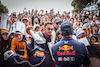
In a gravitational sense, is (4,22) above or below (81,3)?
below

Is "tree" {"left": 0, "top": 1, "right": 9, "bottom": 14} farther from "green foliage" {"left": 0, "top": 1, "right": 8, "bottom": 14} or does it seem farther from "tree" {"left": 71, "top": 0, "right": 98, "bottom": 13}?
"tree" {"left": 71, "top": 0, "right": 98, "bottom": 13}

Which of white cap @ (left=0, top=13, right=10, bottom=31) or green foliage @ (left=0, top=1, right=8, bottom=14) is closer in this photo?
white cap @ (left=0, top=13, right=10, bottom=31)

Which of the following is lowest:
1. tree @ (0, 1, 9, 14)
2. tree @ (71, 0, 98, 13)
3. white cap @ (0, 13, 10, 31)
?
white cap @ (0, 13, 10, 31)

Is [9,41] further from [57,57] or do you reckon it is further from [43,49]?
[57,57]

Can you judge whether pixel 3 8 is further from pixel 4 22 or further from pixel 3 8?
pixel 4 22

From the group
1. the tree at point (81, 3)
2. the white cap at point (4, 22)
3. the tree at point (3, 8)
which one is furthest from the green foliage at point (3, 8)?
the tree at point (81, 3)

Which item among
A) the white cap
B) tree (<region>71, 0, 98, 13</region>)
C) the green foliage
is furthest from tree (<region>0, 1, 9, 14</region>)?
tree (<region>71, 0, 98, 13</region>)

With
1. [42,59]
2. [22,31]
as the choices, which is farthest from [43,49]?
[22,31]

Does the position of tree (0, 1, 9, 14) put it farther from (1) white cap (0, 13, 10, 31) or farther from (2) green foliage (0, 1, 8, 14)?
(1) white cap (0, 13, 10, 31)

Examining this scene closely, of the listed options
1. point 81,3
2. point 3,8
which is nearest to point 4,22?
point 3,8

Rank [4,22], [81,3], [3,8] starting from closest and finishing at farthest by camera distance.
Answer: [4,22]
[81,3]
[3,8]

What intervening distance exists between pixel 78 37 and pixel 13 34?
1842 mm

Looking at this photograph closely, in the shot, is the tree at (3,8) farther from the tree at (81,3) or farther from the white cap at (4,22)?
the tree at (81,3)

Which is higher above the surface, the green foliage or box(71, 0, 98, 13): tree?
box(71, 0, 98, 13): tree
